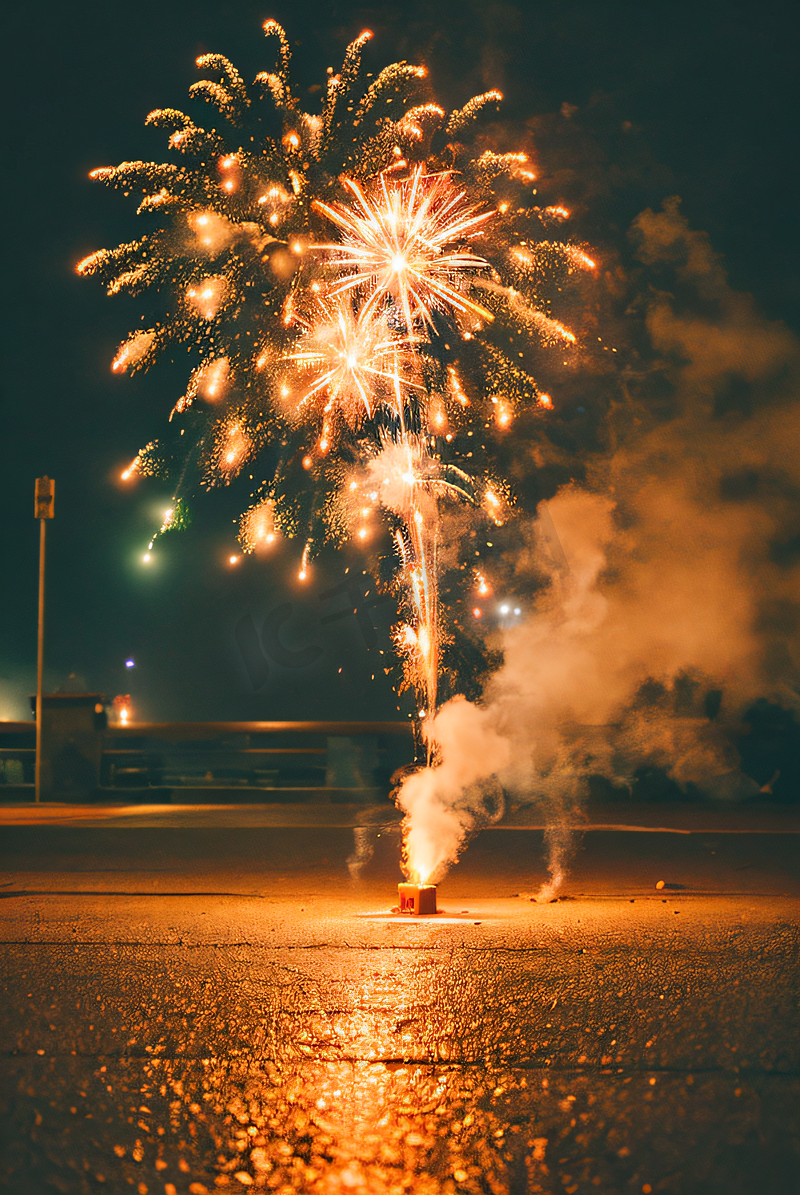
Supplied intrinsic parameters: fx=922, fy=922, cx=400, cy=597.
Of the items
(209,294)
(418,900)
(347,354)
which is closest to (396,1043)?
Answer: (418,900)

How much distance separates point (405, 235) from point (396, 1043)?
835cm

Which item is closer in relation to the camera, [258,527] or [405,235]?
[405,235]

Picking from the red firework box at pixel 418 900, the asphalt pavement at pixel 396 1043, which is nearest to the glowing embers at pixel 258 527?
the asphalt pavement at pixel 396 1043

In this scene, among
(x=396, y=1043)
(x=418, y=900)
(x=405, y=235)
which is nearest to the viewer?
(x=396, y=1043)

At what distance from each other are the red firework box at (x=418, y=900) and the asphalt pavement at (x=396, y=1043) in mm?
213

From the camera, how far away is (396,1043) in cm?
375

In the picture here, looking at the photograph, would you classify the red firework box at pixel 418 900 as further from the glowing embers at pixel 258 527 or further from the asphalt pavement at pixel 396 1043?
the glowing embers at pixel 258 527

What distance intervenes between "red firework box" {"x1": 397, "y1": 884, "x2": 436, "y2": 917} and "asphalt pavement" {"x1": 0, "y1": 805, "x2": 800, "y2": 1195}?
0.21 m

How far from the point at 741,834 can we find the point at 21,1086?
8858 mm

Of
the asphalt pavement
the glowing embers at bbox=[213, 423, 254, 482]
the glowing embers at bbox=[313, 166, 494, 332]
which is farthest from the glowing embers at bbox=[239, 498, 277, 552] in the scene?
the asphalt pavement

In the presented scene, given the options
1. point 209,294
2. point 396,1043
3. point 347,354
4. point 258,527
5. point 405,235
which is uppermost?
point 405,235

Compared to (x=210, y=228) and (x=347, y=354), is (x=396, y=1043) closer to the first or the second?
(x=347, y=354)

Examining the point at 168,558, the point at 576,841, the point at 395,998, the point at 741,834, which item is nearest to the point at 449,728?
the point at 576,841

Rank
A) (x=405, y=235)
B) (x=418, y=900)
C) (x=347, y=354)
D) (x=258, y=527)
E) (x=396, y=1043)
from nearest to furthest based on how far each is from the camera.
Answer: (x=396, y=1043) → (x=418, y=900) → (x=405, y=235) → (x=347, y=354) → (x=258, y=527)
